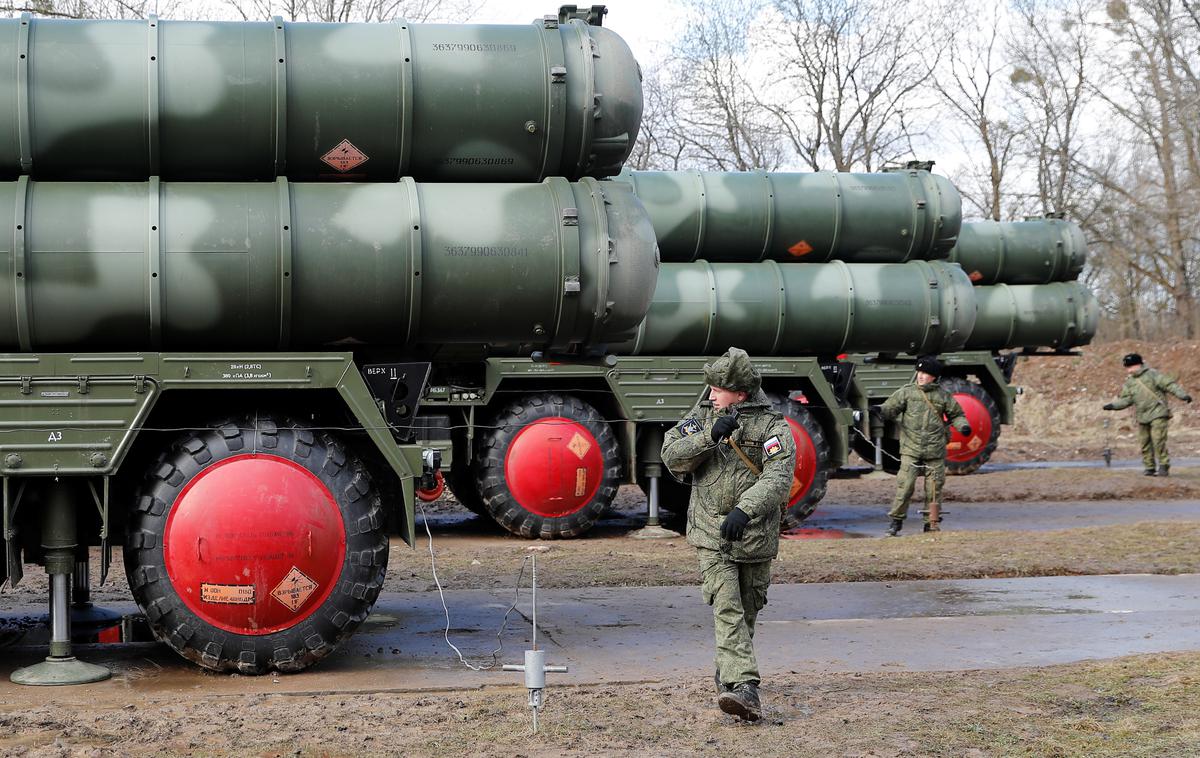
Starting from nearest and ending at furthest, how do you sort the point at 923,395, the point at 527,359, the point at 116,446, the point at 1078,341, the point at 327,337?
the point at 116,446, the point at 327,337, the point at 527,359, the point at 923,395, the point at 1078,341

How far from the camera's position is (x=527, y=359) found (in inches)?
525

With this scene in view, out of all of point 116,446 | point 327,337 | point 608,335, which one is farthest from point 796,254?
point 116,446

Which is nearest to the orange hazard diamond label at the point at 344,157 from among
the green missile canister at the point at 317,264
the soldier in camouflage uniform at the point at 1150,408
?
the green missile canister at the point at 317,264

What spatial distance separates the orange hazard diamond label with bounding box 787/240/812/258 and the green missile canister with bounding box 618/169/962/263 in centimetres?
1

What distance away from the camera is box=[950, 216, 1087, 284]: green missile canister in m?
19.9

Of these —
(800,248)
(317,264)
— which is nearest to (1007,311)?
(800,248)

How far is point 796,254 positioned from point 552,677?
811 centimetres

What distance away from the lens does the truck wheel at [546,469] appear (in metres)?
13.1

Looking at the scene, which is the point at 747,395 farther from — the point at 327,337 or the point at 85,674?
the point at 85,674

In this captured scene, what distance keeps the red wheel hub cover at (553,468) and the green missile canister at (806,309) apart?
1.04 meters

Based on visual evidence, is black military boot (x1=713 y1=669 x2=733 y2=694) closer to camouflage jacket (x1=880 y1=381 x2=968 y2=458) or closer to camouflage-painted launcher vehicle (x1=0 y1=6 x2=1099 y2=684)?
camouflage-painted launcher vehicle (x1=0 y1=6 x2=1099 y2=684)

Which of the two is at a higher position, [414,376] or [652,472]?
[414,376]

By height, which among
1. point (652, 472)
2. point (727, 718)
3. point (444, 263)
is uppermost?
point (444, 263)

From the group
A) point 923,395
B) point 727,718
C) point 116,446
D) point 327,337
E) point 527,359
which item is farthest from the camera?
point 923,395
